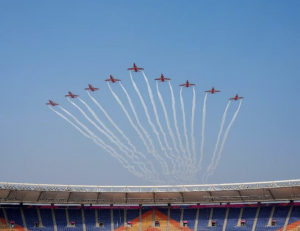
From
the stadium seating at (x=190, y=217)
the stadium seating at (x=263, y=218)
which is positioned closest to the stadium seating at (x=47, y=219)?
the stadium seating at (x=190, y=217)

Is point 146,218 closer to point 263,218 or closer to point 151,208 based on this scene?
point 151,208

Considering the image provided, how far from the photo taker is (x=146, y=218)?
70.5 meters

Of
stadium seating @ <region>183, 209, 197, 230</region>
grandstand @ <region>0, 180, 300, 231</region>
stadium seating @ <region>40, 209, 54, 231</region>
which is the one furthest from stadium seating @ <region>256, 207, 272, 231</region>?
stadium seating @ <region>40, 209, 54, 231</region>

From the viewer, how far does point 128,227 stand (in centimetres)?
6819

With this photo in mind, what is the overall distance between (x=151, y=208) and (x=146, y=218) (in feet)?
10.5

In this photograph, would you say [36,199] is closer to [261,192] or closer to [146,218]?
[146,218]

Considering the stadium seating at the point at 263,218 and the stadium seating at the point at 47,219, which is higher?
the stadium seating at the point at 263,218

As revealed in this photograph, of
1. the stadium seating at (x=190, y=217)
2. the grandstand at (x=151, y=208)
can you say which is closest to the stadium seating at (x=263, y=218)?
the grandstand at (x=151, y=208)

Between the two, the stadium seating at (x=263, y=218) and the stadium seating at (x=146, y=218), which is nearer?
the stadium seating at (x=263, y=218)

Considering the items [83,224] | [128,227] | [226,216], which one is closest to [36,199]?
[83,224]

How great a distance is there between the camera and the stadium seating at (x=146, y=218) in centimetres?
6675

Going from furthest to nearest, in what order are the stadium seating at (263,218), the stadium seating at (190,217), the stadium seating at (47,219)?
the stadium seating at (190,217)
the stadium seating at (47,219)
the stadium seating at (263,218)

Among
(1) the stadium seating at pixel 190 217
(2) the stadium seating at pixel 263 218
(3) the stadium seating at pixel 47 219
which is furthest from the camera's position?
(1) the stadium seating at pixel 190 217

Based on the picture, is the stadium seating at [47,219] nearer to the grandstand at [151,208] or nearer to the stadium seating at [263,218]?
the grandstand at [151,208]
